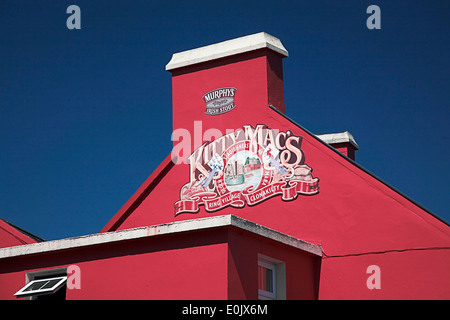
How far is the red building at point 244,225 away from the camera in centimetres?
1172

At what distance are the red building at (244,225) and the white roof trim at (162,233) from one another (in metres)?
0.02

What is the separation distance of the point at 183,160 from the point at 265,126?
2.19 metres

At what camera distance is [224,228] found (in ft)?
37.0

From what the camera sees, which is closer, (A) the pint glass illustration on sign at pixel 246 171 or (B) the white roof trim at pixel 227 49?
(A) the pint glass illustration on sign at pixel 246 171

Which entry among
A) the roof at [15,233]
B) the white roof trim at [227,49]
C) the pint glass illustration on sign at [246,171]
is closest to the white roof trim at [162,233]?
the pint glass illustration on sign at [246,171]

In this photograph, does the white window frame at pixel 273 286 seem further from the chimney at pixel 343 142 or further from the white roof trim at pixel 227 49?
the chimney at pixel 343 142

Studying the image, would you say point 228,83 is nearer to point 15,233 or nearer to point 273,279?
point 273,279

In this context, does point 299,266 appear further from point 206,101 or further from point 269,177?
point 206,101

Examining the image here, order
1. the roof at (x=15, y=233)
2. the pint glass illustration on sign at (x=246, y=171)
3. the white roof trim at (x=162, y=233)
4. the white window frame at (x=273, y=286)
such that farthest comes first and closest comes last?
the roof at (x=15, y=233), the pint glass illustration on sign at (x=246, y=171), the white window frame at (x=273, y=286), the white roof trim at (x=162, y=233)

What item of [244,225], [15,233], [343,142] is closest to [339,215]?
[244,225]
